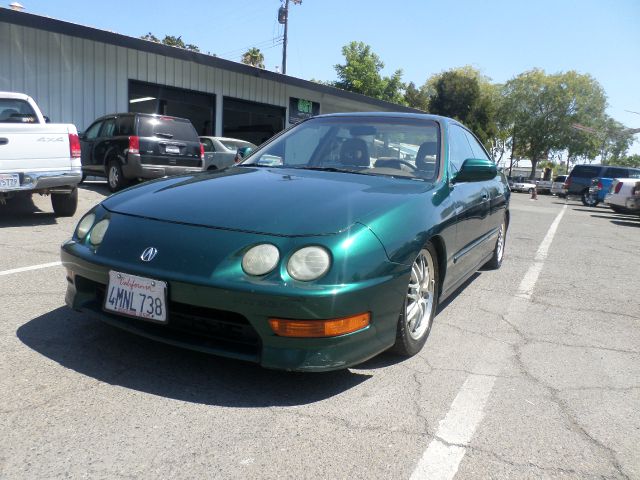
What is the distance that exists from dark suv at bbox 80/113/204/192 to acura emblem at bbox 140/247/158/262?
8.20 meters

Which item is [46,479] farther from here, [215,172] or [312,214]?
[215,172]

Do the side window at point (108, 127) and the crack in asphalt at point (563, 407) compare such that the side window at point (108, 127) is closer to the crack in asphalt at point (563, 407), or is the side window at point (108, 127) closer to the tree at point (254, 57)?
the crack in asphalt at point (563, 407)

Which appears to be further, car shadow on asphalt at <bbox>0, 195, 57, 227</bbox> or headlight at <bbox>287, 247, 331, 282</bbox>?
car shadow on asphalt at <bbox>0, 195, 57, 227</bbox>

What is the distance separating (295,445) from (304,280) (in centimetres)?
67

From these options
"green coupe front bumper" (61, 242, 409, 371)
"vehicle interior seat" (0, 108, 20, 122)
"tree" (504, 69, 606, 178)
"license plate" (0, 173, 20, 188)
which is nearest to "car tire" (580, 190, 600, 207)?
"vehicle interior seat" (0, 108, 20, 122)

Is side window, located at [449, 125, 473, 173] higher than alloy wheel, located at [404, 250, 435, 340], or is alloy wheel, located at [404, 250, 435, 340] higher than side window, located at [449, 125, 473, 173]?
side window, located at [449, 125, 473, 173]

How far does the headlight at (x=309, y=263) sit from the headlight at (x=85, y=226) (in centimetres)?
126

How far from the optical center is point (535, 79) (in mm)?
54469

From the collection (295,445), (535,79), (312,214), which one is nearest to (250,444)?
(295,445)

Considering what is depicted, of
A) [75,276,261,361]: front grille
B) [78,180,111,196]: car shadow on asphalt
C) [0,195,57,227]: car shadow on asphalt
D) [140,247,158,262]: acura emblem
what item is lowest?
[0,195,57,227]: car shadow on asphalt

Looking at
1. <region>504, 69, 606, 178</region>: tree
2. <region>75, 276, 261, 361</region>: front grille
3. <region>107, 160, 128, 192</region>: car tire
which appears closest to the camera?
<region>75, 276, 261, 361</region>: front grille

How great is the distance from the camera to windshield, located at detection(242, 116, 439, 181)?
3771 mm

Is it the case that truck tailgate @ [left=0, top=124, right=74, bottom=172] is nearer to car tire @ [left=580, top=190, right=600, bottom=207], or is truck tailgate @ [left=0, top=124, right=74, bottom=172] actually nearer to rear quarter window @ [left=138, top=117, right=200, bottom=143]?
rear quarter window @ [left=138, top=117, right=200, bottom=143]

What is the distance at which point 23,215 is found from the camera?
790 centimetres
